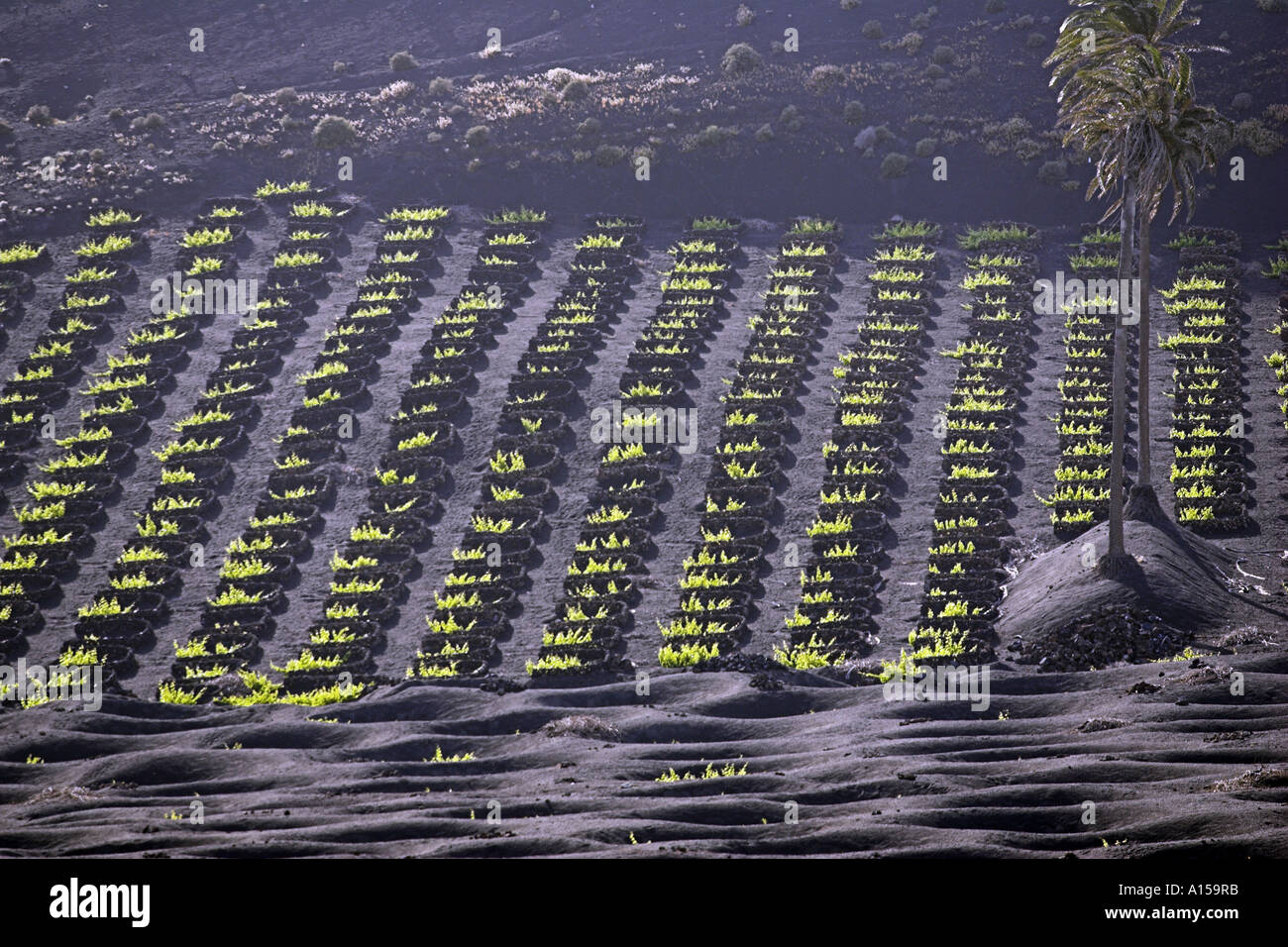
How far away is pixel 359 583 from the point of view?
3234cm

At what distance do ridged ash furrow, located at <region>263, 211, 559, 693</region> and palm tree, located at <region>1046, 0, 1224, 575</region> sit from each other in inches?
625

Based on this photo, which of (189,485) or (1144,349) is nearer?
(1144,349)

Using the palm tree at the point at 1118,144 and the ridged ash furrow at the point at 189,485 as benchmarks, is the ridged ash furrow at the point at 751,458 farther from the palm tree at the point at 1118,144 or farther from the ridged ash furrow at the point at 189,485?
the ridged ash furrow at the point at 189,485

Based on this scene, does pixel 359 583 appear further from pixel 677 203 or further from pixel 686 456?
pixel 677 203

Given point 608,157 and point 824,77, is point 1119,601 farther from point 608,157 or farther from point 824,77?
point 824,77

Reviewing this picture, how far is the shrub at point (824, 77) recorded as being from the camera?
5694cm

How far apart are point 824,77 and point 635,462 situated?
27365 mm

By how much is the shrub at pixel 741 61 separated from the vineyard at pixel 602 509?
11493mm

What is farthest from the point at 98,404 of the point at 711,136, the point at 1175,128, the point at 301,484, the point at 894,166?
the point at 1175,128

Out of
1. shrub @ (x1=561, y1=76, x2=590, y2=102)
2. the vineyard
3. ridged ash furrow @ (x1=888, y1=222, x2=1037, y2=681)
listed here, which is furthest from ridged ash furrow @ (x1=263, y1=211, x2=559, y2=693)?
shrub @ (x1=561, y1=76, x2=590, y2=102)

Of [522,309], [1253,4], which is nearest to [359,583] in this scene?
[522,309]

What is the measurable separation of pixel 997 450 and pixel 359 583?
54.5 ft

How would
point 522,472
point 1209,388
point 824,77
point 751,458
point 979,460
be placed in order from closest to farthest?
point 979,460
point 522,472
point 751,458
point 1209,388
point 824,77

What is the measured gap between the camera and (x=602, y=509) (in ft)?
114
